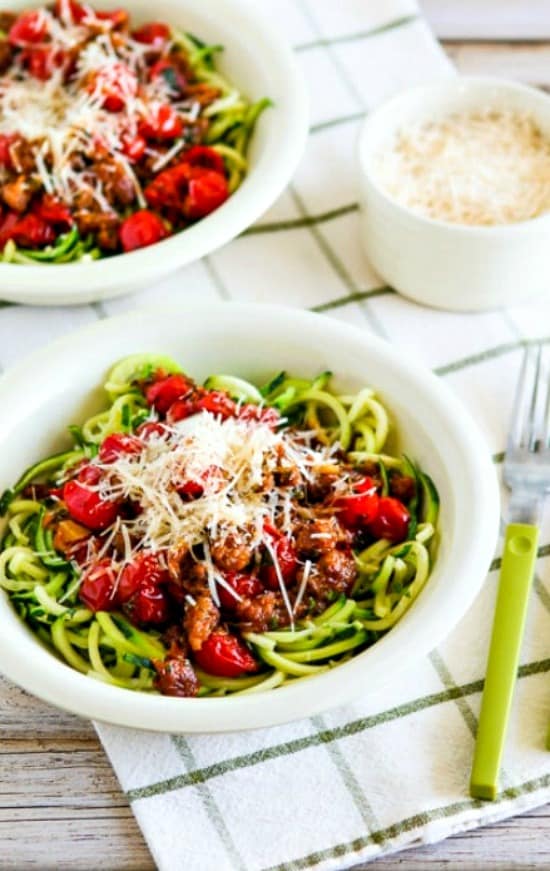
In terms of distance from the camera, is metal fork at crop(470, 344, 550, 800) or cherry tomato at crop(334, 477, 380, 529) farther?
cherry tomato at crop(334, 477, 380, 529)

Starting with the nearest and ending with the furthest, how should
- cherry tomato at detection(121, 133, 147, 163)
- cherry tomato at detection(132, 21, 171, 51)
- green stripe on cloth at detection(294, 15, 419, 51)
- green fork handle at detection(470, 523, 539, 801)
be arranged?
green fork handle at detection(470, 523, 539, 801) → cherry tomato at detection(121, 133, 147, 163) → cherry tomato at detection(132, 21, 171, 51) → green stripe on cloth at detection(294, 15, 419, 51)

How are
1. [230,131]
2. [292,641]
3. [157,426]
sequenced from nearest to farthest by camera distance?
1. [292,641]
2. [157,426]
3. [230,131]

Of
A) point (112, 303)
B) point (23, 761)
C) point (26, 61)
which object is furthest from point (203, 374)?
point (26, 61)

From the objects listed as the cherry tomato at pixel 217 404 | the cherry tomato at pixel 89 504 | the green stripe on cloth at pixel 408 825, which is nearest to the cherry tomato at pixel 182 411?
the cherry tomato at pixel 217 404

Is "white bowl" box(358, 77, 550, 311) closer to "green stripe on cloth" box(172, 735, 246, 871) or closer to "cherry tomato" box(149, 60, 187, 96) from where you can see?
"cherry tomato" box(149, 60, 187, 96)

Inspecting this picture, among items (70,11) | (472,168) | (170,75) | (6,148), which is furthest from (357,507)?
(70,11)

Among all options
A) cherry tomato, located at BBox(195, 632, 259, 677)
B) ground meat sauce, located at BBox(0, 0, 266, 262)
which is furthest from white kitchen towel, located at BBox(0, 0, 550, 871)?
ground meat sauce, located at BBox(0, 0, 266, 262)

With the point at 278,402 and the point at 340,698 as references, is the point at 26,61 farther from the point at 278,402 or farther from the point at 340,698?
the point at 340,698
